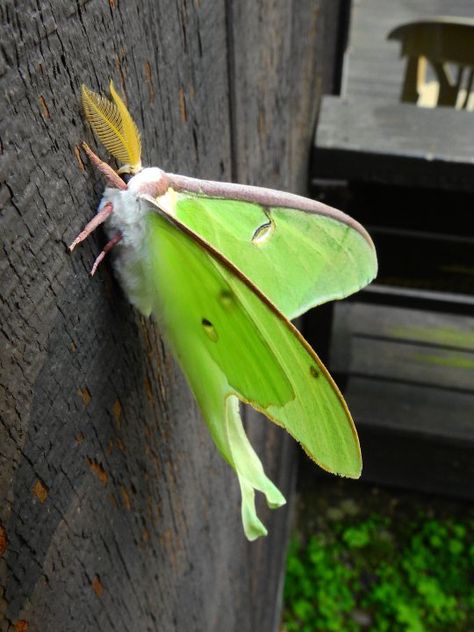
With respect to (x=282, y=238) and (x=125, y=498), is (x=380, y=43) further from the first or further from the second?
(x=125, y=498)

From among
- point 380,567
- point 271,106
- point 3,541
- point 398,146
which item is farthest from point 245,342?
point 380,567

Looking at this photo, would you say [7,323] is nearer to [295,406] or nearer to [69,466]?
[69,466]

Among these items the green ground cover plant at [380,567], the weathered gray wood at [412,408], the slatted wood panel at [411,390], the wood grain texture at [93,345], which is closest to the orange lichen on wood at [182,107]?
the wood grain texture at [93,345]

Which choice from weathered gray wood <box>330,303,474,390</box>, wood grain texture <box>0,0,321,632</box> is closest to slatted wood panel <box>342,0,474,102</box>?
weathered gray wood <box>330,303,474,390</box>

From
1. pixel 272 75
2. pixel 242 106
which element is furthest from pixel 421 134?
pixel 242 106

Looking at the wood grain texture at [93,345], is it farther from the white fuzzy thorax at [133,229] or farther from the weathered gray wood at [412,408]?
the weathered gray wood at [412,408]

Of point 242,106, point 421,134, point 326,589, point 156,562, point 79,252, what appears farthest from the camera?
point 326,589

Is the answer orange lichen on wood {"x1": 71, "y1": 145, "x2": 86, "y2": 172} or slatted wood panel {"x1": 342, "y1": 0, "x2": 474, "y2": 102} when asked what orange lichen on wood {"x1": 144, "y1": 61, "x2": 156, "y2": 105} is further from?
slatted wood panel {"x1": 342, "y1": 0, "x2": 474, "y2": 102}
